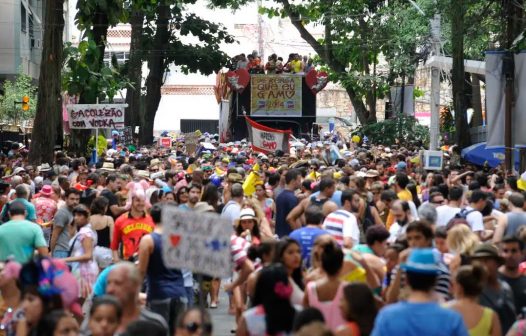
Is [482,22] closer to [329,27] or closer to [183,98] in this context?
[329,27]

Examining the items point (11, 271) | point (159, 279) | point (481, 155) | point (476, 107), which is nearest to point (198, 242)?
point (11, 271)

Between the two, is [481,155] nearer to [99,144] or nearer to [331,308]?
[99,144]

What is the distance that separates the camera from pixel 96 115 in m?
32.7

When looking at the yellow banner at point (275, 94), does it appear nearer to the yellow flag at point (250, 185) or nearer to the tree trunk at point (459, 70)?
the tree trunk at point (459, 70)

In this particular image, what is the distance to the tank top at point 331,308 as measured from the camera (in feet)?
29.5

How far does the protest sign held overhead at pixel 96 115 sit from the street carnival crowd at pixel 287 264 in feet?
38.8

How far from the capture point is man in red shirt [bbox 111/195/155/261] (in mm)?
13914

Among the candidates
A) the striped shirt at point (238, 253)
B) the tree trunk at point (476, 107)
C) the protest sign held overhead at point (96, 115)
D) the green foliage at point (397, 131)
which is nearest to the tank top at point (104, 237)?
the striped shirt at point (238, 253)

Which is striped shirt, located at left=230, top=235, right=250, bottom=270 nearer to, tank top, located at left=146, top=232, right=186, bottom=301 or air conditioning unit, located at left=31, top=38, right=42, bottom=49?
tank top, located at left=146, top=232, right=186, bottom=301

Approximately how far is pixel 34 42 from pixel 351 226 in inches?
2092

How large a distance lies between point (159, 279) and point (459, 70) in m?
21.9

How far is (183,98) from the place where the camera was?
93.3 metres

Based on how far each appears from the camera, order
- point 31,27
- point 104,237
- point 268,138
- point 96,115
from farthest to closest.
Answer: point 31,27, point 268,138, point 96,115, point 104,237

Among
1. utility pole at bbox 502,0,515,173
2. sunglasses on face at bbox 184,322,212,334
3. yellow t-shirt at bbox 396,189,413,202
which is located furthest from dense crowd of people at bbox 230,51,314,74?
sunglasses on face at bbox 184,322,212,334
